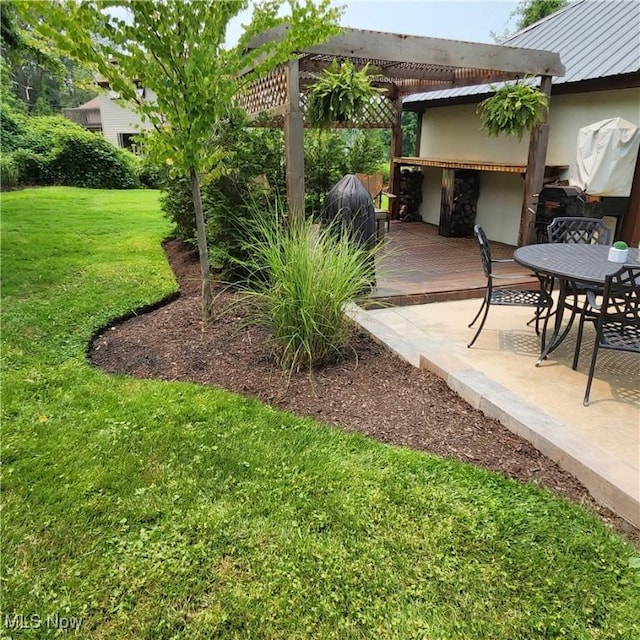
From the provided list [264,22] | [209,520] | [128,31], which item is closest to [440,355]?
[209,520]

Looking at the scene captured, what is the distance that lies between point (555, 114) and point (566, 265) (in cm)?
439

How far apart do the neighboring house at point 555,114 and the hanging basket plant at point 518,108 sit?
1.00 metres

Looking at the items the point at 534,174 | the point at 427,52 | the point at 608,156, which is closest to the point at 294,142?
the point at 427,52

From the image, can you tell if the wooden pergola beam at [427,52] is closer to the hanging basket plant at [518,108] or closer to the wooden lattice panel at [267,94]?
the hanging basket plant at [518,108]

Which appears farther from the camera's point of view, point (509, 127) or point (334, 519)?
point (509, 127)

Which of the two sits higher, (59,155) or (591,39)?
(591,39)

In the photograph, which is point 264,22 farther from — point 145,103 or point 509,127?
point 509,127

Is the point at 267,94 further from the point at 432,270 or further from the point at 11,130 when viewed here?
the point at 11,130

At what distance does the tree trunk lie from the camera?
3.65 meters

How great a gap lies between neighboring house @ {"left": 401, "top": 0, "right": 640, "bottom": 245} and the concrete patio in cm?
229

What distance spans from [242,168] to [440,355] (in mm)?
2866

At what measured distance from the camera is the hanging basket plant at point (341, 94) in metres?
4.27

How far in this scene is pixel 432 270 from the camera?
588 cm

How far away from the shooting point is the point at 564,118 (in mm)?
6223
